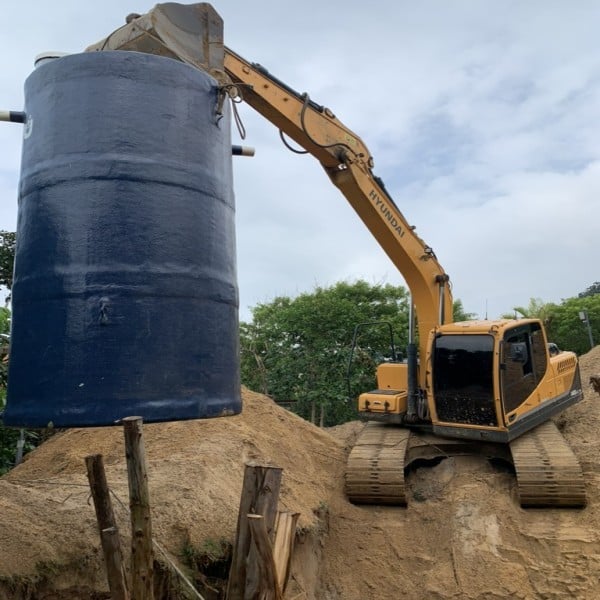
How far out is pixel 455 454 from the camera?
984 cm

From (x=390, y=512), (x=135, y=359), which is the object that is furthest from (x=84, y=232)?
(x=390, y=512)

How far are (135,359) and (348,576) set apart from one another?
5.86 m

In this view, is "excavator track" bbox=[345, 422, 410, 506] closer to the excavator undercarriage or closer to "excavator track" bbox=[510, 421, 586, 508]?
the excavator undercarriage

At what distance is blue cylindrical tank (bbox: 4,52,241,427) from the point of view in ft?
10.8

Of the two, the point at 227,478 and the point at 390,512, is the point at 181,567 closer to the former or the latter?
the point at 227,478

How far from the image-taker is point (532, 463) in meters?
8.62

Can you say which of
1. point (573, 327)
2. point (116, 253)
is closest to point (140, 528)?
point (116, 253)

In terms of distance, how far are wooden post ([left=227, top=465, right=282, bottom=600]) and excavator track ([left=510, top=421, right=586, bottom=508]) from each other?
5.30m

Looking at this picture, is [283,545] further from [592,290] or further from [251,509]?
[592,290]

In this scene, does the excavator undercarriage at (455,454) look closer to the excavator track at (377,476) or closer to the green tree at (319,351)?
the excavator track at (377,476)

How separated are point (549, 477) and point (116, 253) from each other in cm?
703

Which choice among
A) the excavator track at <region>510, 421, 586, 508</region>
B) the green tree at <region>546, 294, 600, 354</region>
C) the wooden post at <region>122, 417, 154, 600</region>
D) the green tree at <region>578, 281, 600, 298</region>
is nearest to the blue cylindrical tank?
the wooden post at <region>122, 417, 154, 600</region>

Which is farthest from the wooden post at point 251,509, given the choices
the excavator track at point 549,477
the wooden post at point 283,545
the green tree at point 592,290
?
the green tree at point 592,290

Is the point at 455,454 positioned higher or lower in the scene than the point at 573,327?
lower
